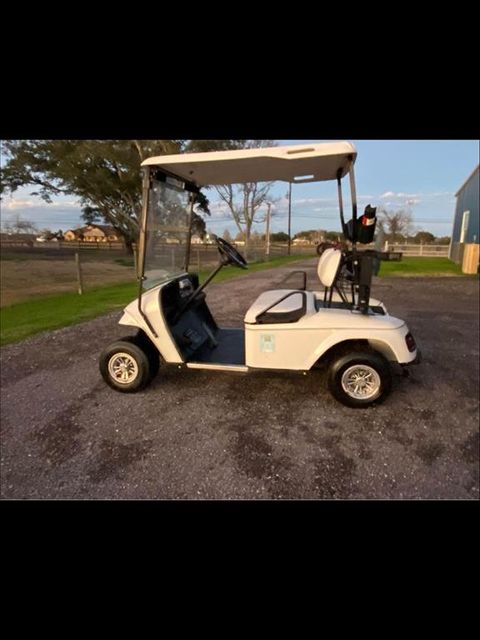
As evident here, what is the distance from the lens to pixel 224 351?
3631mm

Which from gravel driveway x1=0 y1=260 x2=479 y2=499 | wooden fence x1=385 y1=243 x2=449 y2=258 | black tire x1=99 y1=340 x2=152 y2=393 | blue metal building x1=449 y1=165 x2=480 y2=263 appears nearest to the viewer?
gravel driveway x1=0 y1=260 x2=479 y2=499

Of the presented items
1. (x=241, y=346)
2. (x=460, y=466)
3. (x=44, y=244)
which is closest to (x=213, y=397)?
(x=241, y=346)

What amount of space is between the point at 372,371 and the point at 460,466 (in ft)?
2.94

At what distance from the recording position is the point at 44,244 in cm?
3041

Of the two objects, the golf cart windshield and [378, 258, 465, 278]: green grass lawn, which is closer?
the golf cart windshield

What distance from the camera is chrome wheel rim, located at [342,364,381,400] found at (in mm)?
2898

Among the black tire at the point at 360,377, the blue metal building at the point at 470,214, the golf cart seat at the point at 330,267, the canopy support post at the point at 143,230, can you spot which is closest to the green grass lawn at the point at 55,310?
the canopy support post at the point at 143,230

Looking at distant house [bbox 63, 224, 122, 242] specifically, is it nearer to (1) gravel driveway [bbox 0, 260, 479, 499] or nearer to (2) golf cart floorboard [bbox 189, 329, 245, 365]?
(2) golf cart floorboard [bbox 189, 329, 245, 365]

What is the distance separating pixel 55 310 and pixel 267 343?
5.67m

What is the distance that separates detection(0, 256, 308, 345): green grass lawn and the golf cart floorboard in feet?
9.92

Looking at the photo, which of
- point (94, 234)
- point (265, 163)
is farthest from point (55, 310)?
point (94, 234)

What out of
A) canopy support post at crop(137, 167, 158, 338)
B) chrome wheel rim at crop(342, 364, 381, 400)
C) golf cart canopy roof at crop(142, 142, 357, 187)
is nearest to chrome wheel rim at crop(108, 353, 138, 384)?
canopy support post at crop(137, 167, 158, 338)

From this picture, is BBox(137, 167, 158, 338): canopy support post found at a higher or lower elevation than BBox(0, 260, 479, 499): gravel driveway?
higher
